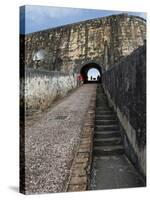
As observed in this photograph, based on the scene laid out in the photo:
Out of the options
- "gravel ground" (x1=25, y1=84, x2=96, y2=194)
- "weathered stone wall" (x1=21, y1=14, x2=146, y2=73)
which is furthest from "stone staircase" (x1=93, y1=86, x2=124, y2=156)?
"weathered stone wall" (x1=21, y1=14, x2=146, y2=73)

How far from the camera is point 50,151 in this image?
4.97 meters

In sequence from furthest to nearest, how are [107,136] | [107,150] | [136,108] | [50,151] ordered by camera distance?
[107,136]
[107,150]
[136,108]
[50,151]

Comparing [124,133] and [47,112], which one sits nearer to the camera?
[124,133]

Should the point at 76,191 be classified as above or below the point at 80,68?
below

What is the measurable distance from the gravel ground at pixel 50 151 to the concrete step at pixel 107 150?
38 centimetres

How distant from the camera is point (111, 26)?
14977mm

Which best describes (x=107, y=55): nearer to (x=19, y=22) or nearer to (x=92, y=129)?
(x=92, y=129)

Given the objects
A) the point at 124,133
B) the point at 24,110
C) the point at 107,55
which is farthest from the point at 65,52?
the point at 24,110

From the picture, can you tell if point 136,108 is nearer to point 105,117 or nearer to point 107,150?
point 107,150

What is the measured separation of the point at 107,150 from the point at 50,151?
1112 millimetres

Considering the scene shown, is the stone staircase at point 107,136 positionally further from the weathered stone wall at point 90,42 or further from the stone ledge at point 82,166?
the weathered stone wall at point 90,42

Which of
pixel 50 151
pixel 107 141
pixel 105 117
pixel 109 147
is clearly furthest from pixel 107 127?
pixel 50 151

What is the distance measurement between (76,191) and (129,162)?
1.34 meters

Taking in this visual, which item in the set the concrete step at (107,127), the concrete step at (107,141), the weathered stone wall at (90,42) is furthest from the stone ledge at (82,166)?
the weathered stone wall at (90,42)
